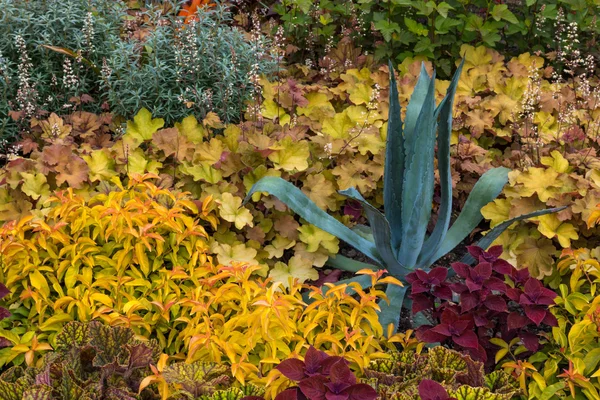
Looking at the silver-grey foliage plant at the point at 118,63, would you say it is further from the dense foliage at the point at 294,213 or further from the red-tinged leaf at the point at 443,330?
the red-tinged leaf at the point at 443,330

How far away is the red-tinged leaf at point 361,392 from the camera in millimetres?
1950

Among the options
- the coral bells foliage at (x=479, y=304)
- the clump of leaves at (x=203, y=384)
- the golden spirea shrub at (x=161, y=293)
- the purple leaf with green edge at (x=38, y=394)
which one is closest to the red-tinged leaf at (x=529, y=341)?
the coral bells foliage at (x=479, y=304)

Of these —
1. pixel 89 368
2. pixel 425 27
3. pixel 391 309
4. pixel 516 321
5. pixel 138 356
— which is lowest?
pixel 89 368

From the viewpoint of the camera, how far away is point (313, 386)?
198 centimetres

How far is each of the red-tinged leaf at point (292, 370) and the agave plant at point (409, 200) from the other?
0.71 metres

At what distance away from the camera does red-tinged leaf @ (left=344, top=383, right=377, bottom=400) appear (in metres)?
1.95

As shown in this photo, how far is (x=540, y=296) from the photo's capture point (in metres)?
2.32

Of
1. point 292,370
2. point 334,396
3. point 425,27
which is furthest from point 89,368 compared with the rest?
point 425,27

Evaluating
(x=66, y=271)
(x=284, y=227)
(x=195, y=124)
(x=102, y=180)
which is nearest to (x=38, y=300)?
(x=66, y=271)

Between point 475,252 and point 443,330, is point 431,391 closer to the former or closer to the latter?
point 443,330

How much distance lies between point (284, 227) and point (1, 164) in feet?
5.53

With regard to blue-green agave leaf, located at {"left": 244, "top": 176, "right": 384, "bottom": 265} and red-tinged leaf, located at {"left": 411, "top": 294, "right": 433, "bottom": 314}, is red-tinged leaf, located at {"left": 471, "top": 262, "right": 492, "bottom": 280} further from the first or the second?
blue-green agave leaf, located at {"left": 244, "top": 176, "right": 384, "bottom": 265}

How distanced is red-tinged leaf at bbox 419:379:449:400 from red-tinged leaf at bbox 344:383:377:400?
130 millimetres

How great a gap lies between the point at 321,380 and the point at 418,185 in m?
1.03
